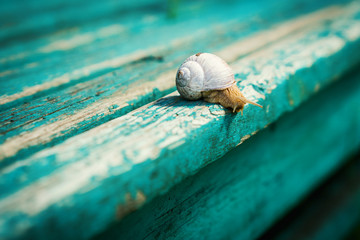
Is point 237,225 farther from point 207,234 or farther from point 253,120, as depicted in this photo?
point 253,120

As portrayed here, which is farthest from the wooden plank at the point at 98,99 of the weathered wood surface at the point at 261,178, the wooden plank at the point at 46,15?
the wooden plank at the point at 46,15

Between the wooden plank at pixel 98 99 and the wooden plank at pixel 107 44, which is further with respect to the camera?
the wooden plank at pixel 107 44

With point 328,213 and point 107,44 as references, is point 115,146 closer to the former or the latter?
point 107,44

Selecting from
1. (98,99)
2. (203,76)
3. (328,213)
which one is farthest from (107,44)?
(328,213)

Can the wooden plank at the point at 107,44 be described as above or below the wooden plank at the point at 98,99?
above

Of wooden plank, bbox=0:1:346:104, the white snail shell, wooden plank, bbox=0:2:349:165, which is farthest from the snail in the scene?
wooden plank, bbox=0:1:346:104

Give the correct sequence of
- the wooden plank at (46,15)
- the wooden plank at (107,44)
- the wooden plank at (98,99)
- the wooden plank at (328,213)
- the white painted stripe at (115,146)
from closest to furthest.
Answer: the white painted stripe at (115,146), the wooden plank at (98,99), the wooden plank at (107,44), the wooden plank at (328,213), the wooden plank at (46,15)

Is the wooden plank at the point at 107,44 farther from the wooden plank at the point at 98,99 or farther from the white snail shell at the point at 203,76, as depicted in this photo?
the white snail shell at the point at 203,76
